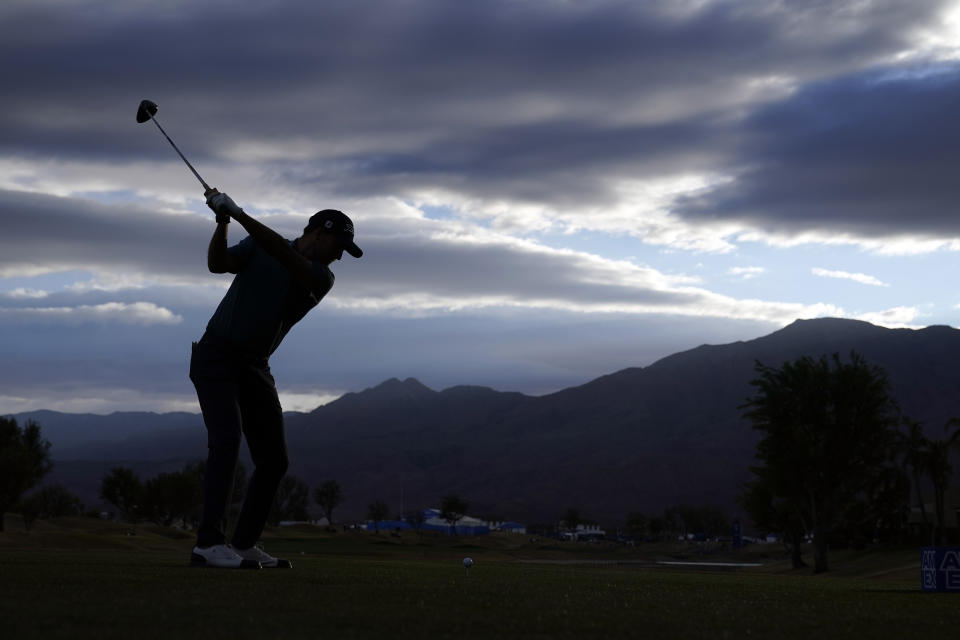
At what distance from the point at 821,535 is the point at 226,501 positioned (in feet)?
162

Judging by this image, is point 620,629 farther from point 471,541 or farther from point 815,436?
point 471,541

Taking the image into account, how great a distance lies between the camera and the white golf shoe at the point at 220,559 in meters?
8.61

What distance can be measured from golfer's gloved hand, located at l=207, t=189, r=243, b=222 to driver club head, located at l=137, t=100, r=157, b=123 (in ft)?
6.99

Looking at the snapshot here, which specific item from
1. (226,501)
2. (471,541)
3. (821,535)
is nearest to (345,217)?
(226,501)

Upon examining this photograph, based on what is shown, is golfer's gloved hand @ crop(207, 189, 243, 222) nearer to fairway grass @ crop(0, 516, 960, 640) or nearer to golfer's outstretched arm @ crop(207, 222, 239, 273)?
golfer's outstretched arm @ crop(207, 222, 239, 273)

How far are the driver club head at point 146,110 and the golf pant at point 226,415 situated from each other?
2.64m

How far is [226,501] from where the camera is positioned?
888 cm

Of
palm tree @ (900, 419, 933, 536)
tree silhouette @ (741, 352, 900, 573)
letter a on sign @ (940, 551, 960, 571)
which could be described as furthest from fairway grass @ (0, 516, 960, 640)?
palm tree @ (900, 419, 933, 536)

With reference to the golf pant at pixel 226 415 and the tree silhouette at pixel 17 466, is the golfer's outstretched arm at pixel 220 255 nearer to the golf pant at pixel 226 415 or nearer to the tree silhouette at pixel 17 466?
the golf pant at pixel 226 415

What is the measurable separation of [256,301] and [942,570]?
6641 millimetres

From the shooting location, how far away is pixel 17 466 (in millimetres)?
61750

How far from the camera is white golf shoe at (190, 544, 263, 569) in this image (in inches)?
339

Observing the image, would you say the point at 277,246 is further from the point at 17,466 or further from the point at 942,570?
the point at 17,466

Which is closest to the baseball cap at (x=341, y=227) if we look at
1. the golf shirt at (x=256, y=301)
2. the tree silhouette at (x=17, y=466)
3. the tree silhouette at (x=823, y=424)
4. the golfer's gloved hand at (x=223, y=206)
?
the golf shirt at (x=256, y=301)
